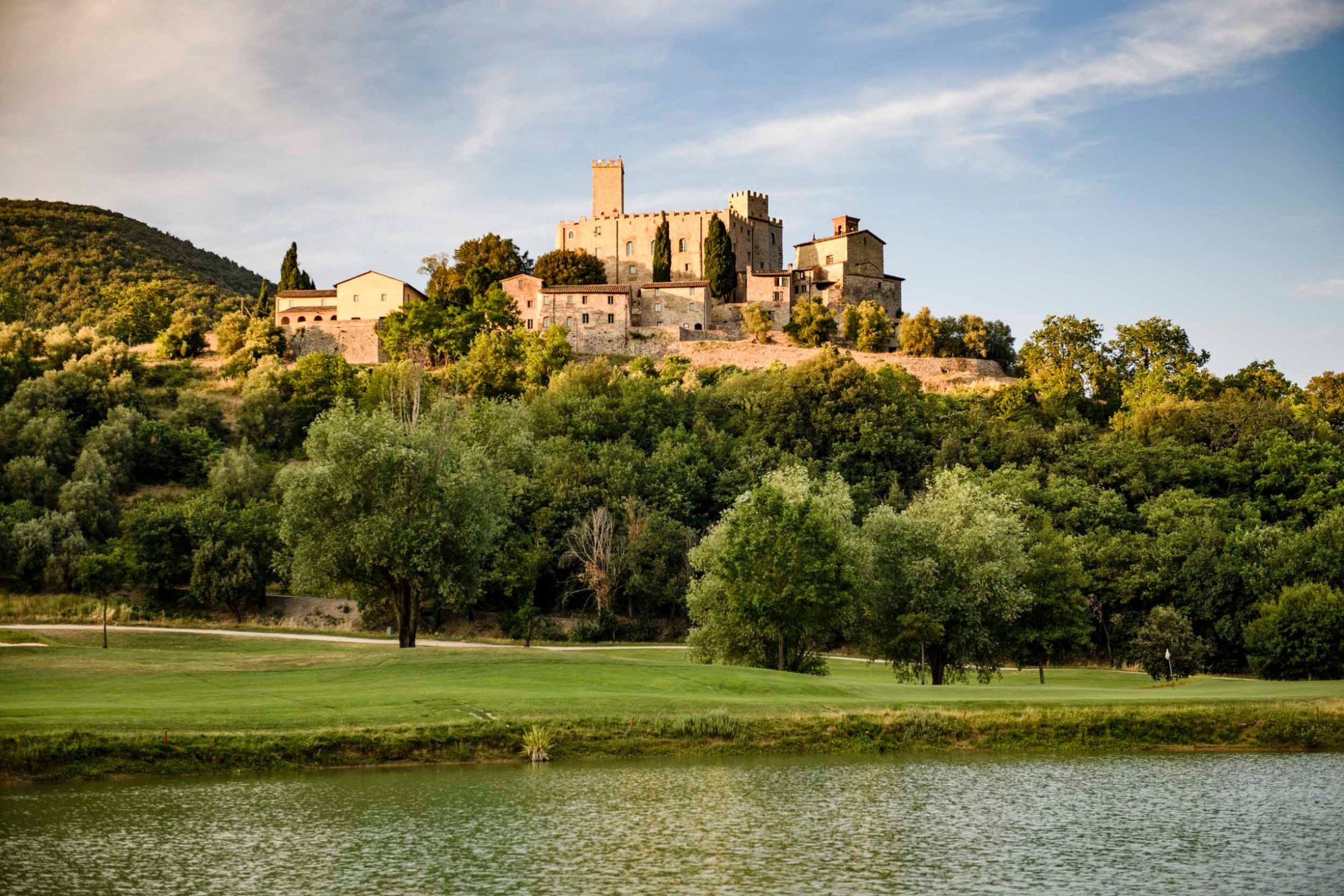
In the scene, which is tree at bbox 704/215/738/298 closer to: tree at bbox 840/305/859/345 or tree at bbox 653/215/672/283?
tree at bbox 653/215/672/283

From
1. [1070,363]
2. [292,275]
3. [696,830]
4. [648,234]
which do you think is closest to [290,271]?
[292,275]

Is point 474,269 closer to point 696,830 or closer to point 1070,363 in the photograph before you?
point 1070,363

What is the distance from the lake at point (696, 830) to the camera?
19.8 metres

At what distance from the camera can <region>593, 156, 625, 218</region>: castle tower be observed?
455 ft

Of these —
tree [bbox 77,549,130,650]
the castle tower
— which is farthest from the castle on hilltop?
tree [bbox 77,549,130,650]

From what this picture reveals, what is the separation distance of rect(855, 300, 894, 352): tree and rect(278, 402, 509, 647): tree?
70.2m

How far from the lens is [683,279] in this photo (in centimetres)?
12706

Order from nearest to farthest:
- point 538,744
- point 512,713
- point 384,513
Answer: point 538,744
point 512,713
point 384,513

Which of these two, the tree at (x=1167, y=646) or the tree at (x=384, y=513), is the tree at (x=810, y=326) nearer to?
the tree at (x=1167, y=646)

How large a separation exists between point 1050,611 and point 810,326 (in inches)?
2434

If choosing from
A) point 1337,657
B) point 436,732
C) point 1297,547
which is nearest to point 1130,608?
point 1297,547

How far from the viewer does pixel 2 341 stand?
98062 mm

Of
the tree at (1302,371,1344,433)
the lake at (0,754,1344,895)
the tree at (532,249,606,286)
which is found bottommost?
the lake at (0,754,1344,895)

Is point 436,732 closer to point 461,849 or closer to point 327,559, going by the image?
point 461,849
